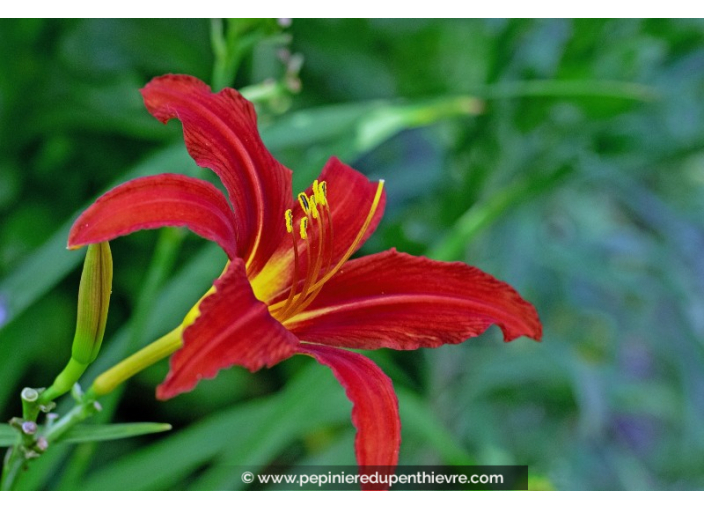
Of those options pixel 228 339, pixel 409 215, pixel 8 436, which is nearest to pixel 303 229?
pixel 228 339

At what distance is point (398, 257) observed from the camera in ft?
1.67

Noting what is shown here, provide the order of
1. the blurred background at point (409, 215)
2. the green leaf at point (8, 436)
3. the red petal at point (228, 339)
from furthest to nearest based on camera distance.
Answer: the blurred background at point (409, 215), the green leaf at point (8, 436), the red petal at point (228, 339)

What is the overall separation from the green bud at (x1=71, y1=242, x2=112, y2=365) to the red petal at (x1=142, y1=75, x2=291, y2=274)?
9 cm

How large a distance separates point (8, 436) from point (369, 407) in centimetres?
24

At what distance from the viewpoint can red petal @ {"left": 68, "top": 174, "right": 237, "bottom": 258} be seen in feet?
1.29

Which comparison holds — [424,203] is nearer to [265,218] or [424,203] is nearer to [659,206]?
[659,206]

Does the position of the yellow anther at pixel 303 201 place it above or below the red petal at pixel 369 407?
above

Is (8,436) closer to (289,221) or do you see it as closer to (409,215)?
(289,221)

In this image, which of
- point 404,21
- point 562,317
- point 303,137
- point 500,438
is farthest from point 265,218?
point 562,317

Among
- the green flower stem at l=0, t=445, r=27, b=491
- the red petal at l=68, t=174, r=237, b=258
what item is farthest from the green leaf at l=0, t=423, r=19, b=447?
the red petal at l=68, t=174, r=237, b=258

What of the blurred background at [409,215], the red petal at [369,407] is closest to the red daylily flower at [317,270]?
the red petal at [369,407]

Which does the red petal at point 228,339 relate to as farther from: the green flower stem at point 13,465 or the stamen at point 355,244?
the green flower stem at point 13,465

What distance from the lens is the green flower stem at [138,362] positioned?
45cm
